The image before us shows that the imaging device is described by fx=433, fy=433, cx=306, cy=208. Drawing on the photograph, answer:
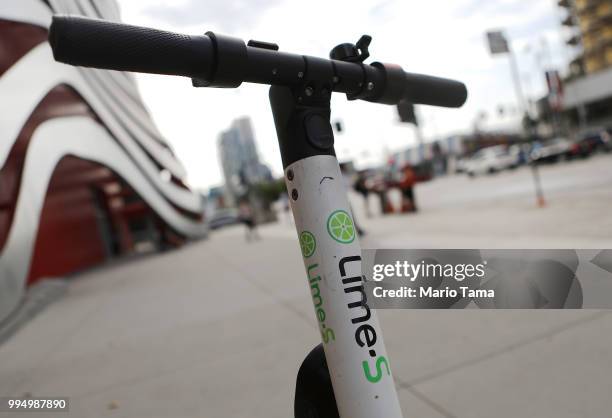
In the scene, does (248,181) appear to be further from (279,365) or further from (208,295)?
(279,365)

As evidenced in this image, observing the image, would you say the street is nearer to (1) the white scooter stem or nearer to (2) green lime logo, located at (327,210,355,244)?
(1) the white scooter stem

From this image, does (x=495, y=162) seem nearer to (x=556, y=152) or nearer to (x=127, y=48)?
(x=556, y=152)

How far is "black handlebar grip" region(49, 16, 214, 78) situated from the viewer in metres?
0.94

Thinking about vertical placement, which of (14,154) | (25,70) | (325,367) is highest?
(25,70)

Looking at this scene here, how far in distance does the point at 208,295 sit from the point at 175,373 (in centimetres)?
342

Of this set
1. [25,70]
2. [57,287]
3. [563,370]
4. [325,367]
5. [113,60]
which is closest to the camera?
[113,60]

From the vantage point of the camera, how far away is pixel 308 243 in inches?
51.9

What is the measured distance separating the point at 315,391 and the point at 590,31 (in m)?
71.5

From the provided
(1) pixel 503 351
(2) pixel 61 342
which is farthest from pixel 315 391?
(2) pixel 61 342

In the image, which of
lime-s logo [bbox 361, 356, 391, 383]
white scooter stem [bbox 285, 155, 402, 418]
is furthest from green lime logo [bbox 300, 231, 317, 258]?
lime-s logo [bbox 361, 356, 391, 383]

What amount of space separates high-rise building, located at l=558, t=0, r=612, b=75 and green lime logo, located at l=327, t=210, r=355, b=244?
68759 mm

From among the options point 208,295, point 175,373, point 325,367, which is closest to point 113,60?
point 325,367

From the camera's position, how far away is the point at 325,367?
155cm

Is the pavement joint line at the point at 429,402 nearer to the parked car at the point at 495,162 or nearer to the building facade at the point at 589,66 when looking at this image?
the parked car at the point at 495,162
